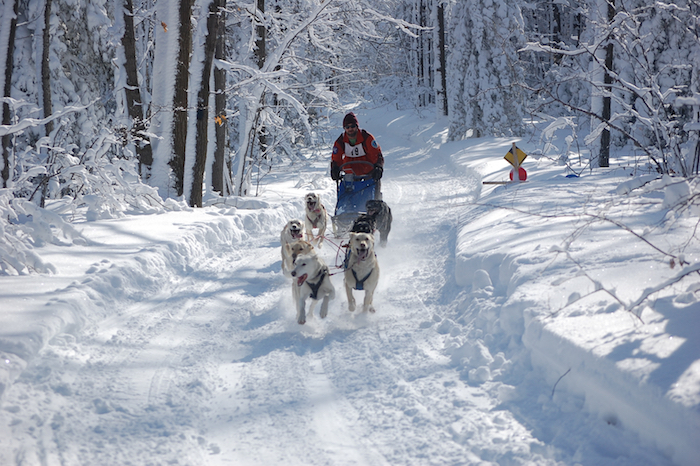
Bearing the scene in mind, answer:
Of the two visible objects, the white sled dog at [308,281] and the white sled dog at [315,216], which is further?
the white sled dog at [315,216]

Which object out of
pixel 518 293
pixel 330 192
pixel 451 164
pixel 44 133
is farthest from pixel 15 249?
pixel 451 164

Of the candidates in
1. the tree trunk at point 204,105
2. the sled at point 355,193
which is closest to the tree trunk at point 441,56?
the tree trunk at point 204,105

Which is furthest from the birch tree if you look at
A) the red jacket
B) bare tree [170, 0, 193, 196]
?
bare tree [170, 0, 193, 196]

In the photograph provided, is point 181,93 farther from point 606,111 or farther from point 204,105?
point 606,111

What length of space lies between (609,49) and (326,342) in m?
9.25

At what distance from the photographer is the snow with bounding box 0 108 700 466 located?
2861 mm

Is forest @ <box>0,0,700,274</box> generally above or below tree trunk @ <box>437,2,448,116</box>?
below

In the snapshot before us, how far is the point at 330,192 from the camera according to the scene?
13.1 metres

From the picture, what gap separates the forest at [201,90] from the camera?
20.2ft

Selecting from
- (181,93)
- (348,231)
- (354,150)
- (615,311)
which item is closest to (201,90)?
(181,93)

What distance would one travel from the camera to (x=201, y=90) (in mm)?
9898

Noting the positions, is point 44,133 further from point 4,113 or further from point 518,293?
point 518,293

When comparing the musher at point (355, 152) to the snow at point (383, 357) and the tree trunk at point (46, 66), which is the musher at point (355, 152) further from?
the tree trunk at point (46, 66)

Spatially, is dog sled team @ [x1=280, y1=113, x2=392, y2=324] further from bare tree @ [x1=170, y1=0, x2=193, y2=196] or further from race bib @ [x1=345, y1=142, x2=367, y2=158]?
bare tree @ [x1=170, y1=0, x2=193, y2=196]
